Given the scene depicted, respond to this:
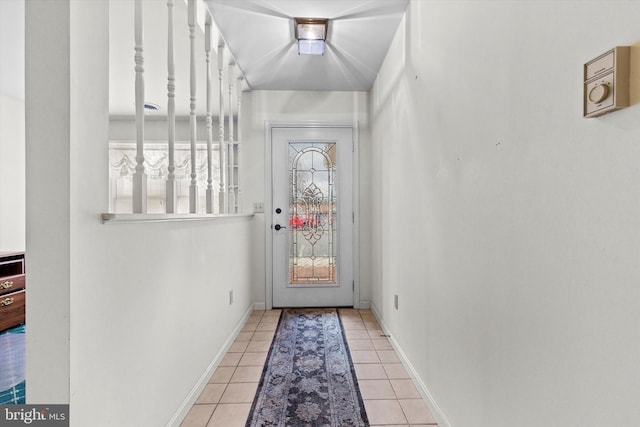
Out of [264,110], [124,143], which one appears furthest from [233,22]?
[124,143]

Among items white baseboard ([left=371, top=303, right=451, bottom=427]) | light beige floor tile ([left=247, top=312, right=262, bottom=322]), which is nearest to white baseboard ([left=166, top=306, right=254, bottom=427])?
light beige floor tile ([left=247, top=312, right=262, bottom=322])

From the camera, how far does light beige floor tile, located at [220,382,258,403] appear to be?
1842 millimetres

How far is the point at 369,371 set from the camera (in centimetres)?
215

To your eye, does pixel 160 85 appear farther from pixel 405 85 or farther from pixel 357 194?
pixel 405 85

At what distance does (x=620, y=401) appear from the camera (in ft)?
2.19

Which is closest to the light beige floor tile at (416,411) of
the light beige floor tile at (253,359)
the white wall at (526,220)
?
the white wall at (526,220)

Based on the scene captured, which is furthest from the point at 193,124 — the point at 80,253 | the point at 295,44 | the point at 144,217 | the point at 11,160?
the point at 11,160

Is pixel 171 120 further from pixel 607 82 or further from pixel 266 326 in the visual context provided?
pixel 266 326

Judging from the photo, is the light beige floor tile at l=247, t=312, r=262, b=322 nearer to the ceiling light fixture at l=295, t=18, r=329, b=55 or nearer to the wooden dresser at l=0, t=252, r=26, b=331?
the wooden dresser at l=0, t=252, r=26, b=331

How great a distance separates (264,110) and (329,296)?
208cm

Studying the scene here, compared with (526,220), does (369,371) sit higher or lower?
lower

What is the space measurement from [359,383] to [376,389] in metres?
0.11

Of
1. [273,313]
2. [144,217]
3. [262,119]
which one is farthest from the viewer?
[262,119]

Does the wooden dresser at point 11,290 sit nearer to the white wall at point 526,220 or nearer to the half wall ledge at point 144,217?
the half wall ledge at point 144,217
